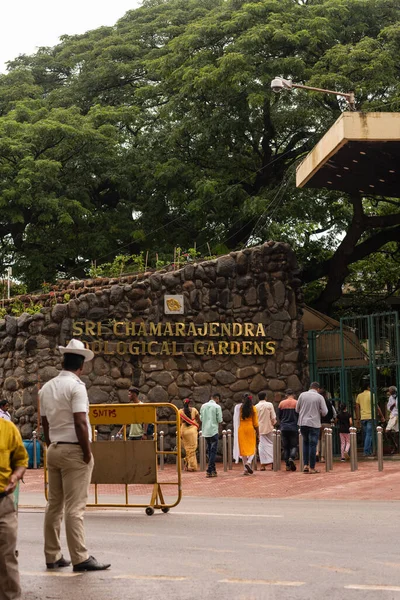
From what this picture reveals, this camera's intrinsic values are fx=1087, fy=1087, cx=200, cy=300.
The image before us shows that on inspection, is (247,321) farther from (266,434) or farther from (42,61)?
(42,61)

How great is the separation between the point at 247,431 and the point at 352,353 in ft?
19.7

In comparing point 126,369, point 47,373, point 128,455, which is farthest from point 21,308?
point 128,455

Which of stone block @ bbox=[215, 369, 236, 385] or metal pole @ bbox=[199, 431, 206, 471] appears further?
stone block @ bbox=[215, 369, 236, 385]

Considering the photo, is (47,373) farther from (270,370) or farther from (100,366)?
(270,370)

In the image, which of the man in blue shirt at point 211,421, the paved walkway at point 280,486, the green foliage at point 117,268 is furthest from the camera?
the green foliage at point 117,268

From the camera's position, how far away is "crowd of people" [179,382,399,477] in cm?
1997

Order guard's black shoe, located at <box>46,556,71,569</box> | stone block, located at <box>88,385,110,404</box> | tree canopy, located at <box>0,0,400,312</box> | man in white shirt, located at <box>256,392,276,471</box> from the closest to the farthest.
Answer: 1. guard's black shoe, located at <box>46,556,71,569</box>
2. man in white shirt, located at <box>256,392,276,471</box>
3. stone block, located at <box>88,385,110,404</box>
4. tree canopy, located at <box>0,0,400,312</box>

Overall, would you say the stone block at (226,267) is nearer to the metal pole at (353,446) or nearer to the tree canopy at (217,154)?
the tree canopy at (217,154)

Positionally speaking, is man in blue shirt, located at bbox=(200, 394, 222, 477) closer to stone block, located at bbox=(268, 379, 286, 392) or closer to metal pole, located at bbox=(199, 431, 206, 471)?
metal pole, located at bbox=(199, 431, 206, 471)

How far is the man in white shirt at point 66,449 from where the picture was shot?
8.87 metres

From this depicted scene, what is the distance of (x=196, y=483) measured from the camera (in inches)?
771

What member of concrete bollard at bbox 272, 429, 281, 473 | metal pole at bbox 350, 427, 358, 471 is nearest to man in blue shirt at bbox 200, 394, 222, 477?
concrete bollard at bbox 272, 429, 281, 473

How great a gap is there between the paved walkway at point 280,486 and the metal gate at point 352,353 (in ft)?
8.22

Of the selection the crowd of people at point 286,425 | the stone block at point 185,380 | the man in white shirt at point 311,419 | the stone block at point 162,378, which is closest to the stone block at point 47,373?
the stone block at point 162,378
